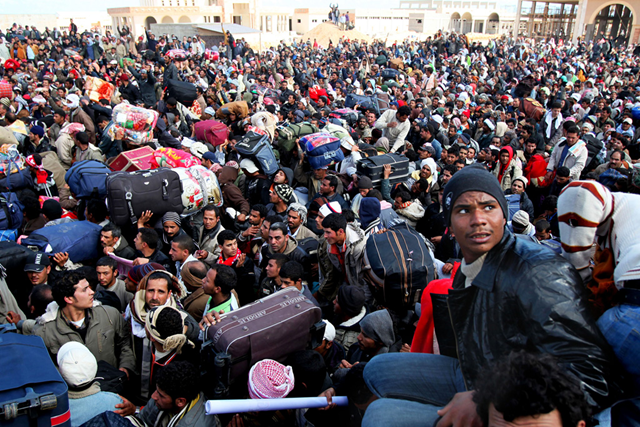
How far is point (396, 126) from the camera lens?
26.9 ft

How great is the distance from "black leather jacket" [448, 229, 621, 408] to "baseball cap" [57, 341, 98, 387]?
7.03 feet

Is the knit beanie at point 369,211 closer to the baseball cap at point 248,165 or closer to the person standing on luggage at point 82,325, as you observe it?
the baseball cap at point 248,165

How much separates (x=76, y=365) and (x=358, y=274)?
7.22 ft

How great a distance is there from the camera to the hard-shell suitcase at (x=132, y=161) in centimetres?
592

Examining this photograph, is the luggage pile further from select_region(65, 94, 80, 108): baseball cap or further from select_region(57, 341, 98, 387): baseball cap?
select_region(57, 341, 98, 387): baseball cap

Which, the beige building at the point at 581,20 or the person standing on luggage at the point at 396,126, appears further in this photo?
the beige building at the point at 581,20

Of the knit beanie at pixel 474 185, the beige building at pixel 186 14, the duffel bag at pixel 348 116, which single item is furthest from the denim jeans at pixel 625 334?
the beige building at pixel 186 14

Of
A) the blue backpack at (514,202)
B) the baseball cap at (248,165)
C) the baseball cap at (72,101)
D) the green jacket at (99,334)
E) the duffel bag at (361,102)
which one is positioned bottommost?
the green jacket at (99,334)

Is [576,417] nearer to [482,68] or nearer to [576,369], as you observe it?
[576,369]

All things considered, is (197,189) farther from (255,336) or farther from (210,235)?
(255,336)

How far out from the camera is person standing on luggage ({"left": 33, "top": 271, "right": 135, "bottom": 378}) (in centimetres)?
315

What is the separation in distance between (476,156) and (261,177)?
12.3 feet

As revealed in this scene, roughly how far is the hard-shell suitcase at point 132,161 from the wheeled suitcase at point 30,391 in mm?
3989

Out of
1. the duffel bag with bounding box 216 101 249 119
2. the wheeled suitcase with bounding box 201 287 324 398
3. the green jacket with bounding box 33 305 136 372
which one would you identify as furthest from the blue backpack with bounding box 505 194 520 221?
the duffel bag with bounding box 216 101 249 119
